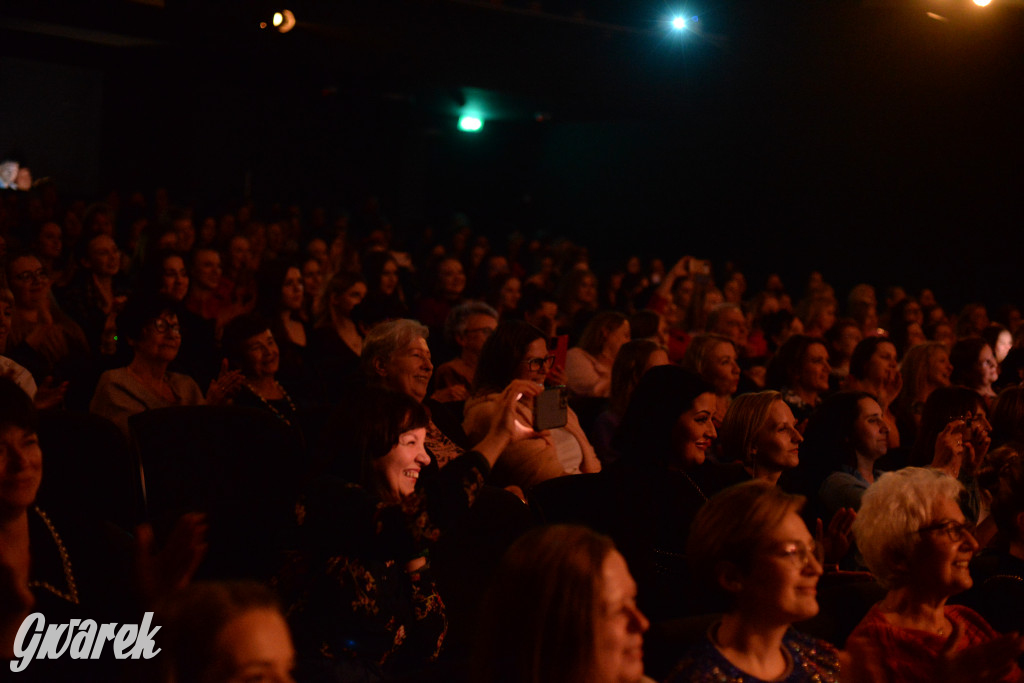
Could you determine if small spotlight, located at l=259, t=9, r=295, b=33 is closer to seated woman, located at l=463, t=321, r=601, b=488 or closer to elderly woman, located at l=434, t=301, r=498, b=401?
elderly woman, located at l=434, t=301, r=498, b=401

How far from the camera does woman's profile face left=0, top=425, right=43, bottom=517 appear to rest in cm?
177

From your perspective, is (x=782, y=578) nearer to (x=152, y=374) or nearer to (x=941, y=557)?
(x=941, y=557)

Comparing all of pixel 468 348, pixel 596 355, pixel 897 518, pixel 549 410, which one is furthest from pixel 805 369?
pixel 897 518

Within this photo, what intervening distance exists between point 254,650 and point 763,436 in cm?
216

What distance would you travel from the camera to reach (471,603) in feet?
7.57

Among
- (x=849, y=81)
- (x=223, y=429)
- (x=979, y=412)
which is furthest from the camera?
(x=849, y=81)

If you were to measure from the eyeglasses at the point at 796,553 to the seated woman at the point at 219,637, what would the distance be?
0.95 metres

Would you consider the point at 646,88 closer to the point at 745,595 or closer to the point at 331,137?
the point at 331,137

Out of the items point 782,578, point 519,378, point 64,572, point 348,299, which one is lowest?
point 64,572

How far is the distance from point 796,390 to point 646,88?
8.03 metres

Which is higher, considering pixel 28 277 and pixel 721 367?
→ pixel 28 277

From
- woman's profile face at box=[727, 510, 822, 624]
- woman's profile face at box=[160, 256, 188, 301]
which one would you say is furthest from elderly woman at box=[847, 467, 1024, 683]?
woman's profile face at box=[160, 256, 188, 301]

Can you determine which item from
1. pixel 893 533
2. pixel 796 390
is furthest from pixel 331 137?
pixel 893 533

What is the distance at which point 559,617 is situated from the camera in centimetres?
139
